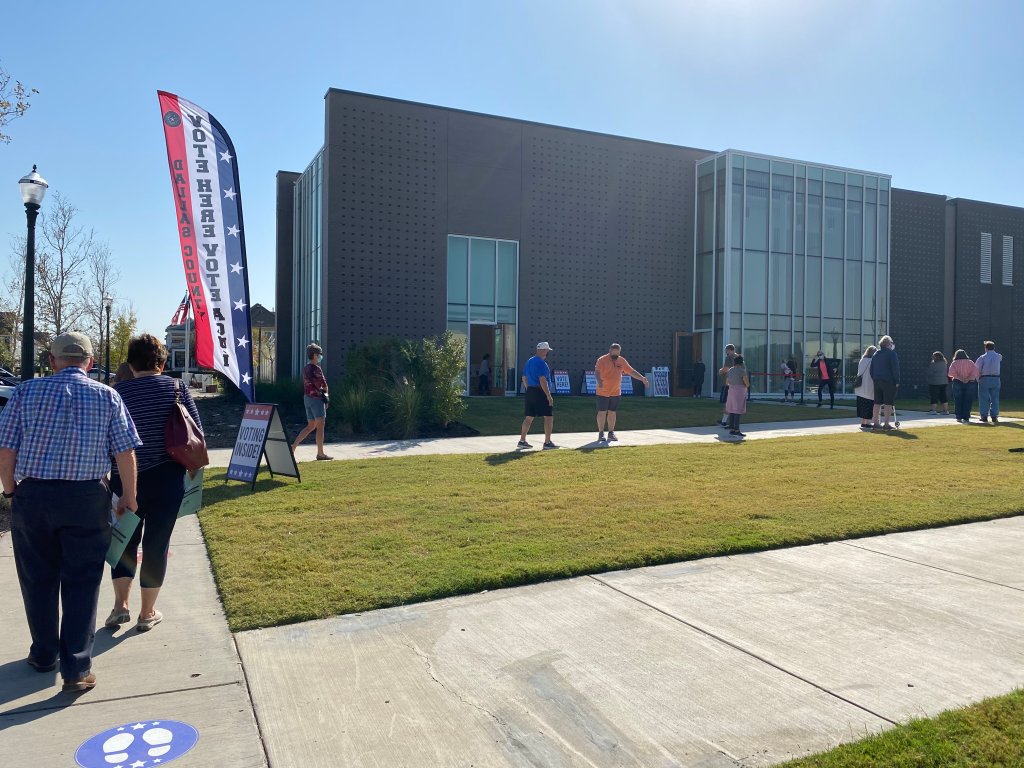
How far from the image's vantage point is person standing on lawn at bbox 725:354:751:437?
577 inches

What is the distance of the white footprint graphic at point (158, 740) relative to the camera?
3.15m

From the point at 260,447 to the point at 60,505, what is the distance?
17.3ft

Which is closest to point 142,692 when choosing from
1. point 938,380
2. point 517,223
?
point 938,380

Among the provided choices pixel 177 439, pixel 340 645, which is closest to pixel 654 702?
pixel 340 645

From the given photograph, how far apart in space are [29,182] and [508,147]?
55.1ft

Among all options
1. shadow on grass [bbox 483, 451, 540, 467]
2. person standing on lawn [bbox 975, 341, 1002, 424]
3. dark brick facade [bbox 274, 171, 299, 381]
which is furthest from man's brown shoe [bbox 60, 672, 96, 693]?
dark brick facade [bbox 274, 171, 299, 381]

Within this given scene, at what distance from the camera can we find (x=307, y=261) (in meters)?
27.3

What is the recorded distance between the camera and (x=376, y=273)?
23.9m

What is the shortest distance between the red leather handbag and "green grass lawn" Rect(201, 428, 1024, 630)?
39.9 inches

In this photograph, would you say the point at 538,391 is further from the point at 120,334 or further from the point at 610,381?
the point at 120,334

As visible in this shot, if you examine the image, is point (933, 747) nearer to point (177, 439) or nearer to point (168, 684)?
point (168, 684)

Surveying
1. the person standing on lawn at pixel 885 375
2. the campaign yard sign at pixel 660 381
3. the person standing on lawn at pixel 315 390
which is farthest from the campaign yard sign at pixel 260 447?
the campaign yard sign at pixel 660 381

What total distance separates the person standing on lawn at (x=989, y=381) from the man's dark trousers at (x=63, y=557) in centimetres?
1785

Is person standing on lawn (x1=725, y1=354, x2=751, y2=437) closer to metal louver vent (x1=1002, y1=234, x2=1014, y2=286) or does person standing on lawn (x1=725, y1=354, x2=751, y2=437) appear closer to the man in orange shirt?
the man in orange shirt
